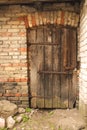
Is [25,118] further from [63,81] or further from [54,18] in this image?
[54,18]

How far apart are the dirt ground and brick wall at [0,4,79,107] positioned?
21.2 inches

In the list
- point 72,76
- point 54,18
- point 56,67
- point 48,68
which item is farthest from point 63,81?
point 54,18

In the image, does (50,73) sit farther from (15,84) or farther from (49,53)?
(15,84)

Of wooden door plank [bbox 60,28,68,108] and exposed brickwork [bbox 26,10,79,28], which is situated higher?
exposed brickwork [bbox 26,10,79,28]

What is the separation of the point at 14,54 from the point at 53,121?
184 cm

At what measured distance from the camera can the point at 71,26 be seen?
15.9 ft

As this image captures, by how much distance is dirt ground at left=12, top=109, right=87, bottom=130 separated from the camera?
13.4 ft

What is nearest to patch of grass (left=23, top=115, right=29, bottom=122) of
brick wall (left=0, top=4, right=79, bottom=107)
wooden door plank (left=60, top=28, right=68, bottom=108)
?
brick wall (left=0, top=4, right=79, bottom=107)

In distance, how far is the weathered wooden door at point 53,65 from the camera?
4910 mm

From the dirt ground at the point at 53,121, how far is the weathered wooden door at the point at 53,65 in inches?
12.7

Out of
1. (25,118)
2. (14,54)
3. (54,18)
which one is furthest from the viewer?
(14,54)

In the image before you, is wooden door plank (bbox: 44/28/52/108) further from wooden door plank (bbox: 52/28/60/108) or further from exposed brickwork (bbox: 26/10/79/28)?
exposed brickwork (bbox: 26/10/79/28)

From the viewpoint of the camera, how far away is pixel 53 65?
4969 millimetres

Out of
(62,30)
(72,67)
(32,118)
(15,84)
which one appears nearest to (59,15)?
(62,30)
